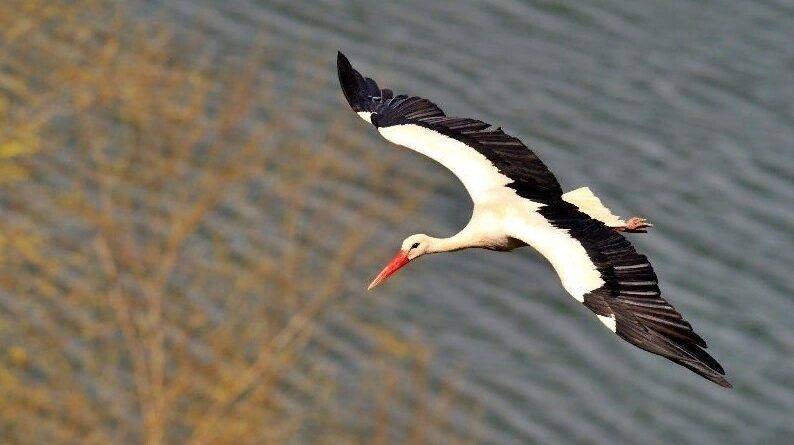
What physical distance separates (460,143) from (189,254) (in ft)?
30.8

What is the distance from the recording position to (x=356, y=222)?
2875cm

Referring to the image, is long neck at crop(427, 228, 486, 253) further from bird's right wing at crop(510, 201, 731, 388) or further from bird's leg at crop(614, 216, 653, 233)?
bird's leg at crop(614, 216, 653, 233)

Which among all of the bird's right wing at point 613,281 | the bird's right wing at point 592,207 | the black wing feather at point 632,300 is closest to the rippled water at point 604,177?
the bird's right wing at point 592,207

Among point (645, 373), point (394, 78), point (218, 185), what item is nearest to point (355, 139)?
point (394, 78)

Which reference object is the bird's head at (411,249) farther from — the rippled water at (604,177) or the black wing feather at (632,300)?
the rippled water at (604,177)

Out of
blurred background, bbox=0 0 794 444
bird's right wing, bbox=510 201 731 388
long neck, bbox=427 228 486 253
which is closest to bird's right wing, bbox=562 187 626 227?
bird's right wing, bbox=510 201 731 388

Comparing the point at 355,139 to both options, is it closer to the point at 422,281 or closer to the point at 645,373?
the point at 422,281

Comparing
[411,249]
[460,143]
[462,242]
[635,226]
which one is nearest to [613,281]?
[462,242]

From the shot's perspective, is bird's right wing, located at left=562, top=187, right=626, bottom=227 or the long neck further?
bird's right wing, located at left=562, top=187, right=626, bottom=227

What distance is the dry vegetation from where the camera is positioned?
25.3m

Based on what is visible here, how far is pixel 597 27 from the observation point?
34500 mm

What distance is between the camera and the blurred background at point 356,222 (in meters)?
26.0

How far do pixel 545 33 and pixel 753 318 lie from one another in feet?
27.1

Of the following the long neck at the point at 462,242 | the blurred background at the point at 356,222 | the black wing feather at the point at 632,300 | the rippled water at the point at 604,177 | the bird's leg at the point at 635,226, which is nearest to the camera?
the black wing feather at the point at 632,300
